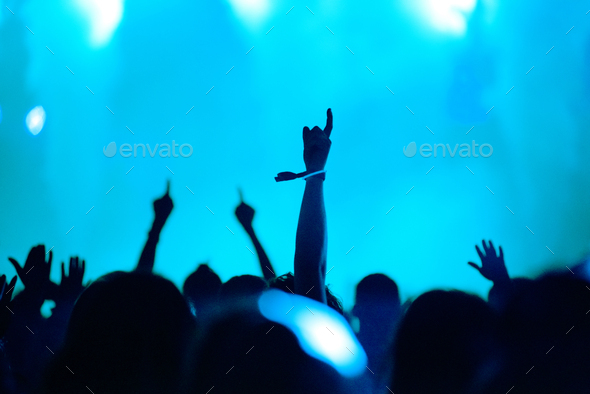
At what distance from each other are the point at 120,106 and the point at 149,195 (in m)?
0.48

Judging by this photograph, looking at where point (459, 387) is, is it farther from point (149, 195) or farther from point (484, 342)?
point (149, 195)

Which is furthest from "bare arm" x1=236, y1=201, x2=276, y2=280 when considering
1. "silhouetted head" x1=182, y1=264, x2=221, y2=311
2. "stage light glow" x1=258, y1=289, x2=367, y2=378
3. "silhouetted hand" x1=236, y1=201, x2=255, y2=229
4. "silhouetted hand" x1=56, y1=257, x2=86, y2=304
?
"silhouetted hand" x1=56, y1=257, x2=86, y2=304

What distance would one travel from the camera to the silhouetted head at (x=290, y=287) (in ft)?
6.81

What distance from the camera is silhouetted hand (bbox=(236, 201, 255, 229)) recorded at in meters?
2.15

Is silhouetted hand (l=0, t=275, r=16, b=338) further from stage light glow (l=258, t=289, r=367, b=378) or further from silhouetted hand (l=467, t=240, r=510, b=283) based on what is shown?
silhouetted hand (l=467, t=240, r=510, b=283)

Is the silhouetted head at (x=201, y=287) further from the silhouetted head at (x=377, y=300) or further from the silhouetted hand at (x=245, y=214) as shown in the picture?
the silhouetted head at (x=377, y=300)

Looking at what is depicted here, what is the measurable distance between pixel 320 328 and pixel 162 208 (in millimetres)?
959

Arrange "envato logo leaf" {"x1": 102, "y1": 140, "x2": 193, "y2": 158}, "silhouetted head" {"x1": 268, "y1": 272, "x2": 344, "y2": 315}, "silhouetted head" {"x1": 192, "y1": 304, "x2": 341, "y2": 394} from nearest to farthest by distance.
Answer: "silhouetted head" {"x1": 192, "y1": 304, "x2": 341, "y2": 394}, "silhouetted head" {"x1": 268, "y1": 272, "x2": 344, "y2": 315}, "envato logo leaf" {"x1": 102, "y1": 140, "x2": 193, "y2": 158}

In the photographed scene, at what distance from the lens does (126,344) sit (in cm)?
201

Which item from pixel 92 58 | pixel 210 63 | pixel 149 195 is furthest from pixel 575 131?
pixel 92 58

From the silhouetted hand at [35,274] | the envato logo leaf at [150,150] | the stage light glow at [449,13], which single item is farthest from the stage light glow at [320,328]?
the stage light glow at [449,13]

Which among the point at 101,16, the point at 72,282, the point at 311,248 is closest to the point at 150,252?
the point at 72,282

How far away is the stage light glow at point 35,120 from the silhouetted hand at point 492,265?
2.26 meters

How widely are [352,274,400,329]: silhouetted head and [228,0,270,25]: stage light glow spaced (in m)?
1.43
